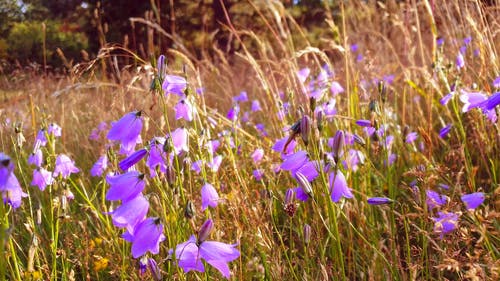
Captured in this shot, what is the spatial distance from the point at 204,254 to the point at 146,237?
156mm

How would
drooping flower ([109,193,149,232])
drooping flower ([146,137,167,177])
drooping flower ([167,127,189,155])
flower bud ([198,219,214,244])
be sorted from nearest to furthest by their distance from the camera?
flower bud ([198,219,214,244]) < drooping flower ([109,193,149,232]) < drooping flower ([146,137,167,177]) < drooping flower ([167,127,189,155])

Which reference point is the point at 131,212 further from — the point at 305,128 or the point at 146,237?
the point at 305,128

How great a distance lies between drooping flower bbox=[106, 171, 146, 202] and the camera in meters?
1.14

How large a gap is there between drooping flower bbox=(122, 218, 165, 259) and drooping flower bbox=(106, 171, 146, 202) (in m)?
0.07

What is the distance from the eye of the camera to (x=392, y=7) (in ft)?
12.6

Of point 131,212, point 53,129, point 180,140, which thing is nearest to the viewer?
point 131,212

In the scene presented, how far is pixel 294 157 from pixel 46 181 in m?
0.88

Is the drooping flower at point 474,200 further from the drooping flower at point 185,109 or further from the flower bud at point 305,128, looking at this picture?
the drooping flower at point 185,109

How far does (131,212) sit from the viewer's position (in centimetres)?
114

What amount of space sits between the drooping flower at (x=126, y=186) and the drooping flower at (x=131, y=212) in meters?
0.01

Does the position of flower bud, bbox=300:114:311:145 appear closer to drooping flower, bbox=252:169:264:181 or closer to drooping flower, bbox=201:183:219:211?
drooping flower, bbox=201:183:219:211

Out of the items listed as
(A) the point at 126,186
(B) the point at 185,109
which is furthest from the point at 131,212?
(B) the point at 185,109

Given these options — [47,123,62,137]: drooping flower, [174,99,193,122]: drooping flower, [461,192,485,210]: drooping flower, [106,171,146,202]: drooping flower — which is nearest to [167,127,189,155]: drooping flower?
[174,99,193,122]: drooping flower

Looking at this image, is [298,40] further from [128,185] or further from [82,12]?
[128,185]
